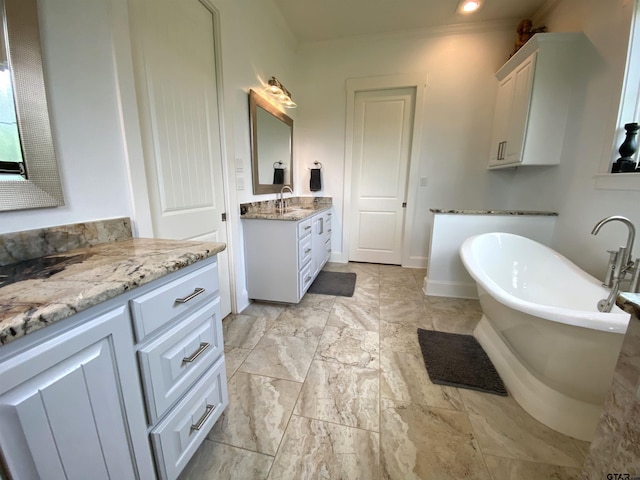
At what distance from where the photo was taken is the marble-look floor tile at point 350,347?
1668 mm

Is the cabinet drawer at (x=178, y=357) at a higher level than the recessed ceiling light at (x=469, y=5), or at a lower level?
lower

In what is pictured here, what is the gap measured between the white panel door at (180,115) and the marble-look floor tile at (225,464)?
1080 mm

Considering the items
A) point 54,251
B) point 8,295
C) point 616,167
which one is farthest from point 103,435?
point 616,167

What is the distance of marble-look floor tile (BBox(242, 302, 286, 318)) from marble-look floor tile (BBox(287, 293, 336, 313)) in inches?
3.9

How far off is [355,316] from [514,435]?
3.99 ft

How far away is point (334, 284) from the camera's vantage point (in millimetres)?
2926

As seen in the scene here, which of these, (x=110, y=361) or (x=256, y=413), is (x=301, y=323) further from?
(x=110, y=361)

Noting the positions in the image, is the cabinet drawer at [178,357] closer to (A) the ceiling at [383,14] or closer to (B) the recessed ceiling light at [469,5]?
(A) the ceiling at [383,14]

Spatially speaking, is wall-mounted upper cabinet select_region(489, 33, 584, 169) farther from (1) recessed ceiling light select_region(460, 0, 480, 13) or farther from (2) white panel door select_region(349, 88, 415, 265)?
(2) white panel door select_region(349, 88, 415, 265)

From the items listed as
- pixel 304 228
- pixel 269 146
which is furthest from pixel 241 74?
pixel 304 228

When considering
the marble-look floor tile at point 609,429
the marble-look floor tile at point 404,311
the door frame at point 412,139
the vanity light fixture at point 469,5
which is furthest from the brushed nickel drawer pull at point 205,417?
the vanity light fixture at point 469,5

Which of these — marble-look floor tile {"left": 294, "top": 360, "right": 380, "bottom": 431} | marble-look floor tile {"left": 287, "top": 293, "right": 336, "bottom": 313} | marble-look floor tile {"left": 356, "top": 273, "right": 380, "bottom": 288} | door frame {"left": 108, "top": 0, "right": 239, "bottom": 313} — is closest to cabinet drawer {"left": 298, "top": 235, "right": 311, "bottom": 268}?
marble-look floor tile {"left": 287, "top": 293, "right": 336, "bottom": 313}

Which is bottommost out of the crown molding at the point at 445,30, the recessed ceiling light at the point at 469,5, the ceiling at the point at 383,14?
the recessed ceiling light at the point at 469,5

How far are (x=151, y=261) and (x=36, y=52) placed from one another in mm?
785
